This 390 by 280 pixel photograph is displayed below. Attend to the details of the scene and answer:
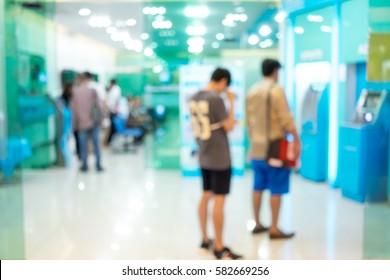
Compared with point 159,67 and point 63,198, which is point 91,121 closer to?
point 159,67

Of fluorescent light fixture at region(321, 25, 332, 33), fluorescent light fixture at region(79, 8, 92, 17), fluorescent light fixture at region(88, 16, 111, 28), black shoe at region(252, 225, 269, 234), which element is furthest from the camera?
fluorescent light fixture at region(88, 16, 111, 28)

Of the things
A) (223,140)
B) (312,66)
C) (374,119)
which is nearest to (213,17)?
(312,66)

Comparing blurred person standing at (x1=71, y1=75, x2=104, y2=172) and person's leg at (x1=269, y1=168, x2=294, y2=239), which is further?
blurred person standing at (x1=71, y1=75, x2=104, y2=172)

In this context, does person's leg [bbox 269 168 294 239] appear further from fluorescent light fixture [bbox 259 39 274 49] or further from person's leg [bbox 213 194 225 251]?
fluorescent light fixture [bbox 259 39 274 49]

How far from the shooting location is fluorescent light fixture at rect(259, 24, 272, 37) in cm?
798

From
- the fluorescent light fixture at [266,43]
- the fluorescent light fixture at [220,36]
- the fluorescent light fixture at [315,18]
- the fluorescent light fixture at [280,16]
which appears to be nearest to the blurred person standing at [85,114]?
the fluorescent light fixture at [220,36]

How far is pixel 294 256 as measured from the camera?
4.01 meters

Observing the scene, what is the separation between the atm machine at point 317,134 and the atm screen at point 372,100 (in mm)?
1007

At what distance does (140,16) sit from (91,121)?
1865 mm

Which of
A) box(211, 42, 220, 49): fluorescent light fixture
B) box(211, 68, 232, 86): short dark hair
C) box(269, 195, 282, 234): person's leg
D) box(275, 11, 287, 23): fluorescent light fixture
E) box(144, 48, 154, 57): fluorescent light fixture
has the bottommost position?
box(269, 195, 282, 234): person's leg

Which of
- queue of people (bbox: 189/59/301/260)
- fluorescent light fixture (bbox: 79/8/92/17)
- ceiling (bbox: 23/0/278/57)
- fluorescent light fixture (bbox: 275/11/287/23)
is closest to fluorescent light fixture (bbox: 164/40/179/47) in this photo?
ceiling (bbox: 23/0/278/57)

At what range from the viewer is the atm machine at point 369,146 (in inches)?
217

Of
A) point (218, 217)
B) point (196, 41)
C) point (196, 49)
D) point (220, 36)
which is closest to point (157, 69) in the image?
point (196, 49)

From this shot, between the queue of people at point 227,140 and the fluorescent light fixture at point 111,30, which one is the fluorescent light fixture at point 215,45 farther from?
the queue of people at point 227,140
